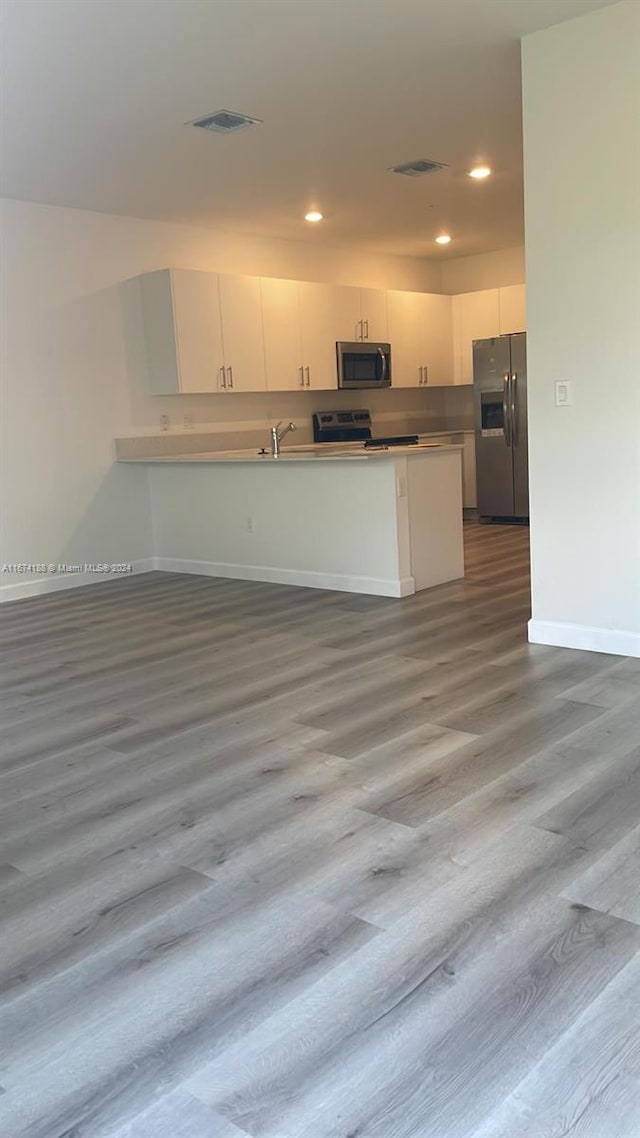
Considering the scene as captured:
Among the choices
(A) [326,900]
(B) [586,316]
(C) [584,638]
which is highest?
(B) [586,316]

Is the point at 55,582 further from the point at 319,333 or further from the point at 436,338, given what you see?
the point at 436,338

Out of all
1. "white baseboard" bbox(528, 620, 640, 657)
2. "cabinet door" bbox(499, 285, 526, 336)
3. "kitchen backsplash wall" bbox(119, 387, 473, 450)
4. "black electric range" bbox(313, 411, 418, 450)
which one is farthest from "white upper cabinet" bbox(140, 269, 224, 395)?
"white baseboard" bbox(528, 620, 640, 657)

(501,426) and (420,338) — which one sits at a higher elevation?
(420,338)

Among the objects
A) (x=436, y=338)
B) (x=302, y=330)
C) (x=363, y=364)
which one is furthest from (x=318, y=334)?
(x=436, y=338)

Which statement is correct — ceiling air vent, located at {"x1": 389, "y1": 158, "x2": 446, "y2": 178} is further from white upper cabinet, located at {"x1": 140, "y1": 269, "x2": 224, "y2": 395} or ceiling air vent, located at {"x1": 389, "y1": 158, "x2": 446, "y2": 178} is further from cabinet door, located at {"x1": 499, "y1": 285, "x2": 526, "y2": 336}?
cabinet door, located at {"x1": 499, "y1": 285, "x2": 526, "y2": 336}

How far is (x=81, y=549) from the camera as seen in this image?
6625 mm

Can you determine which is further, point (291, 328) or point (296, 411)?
point (296, 411)

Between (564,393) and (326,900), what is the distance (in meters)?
2.62

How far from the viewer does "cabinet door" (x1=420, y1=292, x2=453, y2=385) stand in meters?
9.09

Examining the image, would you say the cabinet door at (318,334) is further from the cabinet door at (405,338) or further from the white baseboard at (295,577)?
the white baseboard at (295,577)

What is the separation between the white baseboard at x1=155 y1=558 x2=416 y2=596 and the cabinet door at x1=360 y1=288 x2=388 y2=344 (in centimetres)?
295

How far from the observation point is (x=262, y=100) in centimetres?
433

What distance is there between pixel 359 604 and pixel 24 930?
11.4 feet

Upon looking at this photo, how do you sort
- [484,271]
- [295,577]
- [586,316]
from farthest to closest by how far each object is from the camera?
1. [484,271]
2. [295,577]
3. [586,316]
